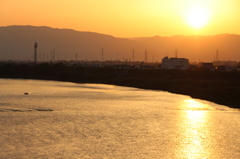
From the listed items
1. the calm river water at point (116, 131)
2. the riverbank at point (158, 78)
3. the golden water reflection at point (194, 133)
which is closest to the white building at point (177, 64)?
the riverbank at point (158, 78)

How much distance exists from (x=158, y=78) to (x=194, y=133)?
7890 cm

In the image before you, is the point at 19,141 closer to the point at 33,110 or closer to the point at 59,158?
the point at 59,158

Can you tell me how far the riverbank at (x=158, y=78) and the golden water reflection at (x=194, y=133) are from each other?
12786mm

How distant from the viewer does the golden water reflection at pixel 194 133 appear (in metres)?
32.2

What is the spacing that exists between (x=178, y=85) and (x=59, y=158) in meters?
70.3

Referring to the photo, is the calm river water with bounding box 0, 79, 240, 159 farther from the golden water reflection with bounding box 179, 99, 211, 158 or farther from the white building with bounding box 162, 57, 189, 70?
the white building with bounding box 162, 57, 189, 70

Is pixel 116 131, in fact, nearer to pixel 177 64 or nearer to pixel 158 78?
pixel 158 78

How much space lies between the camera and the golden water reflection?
106 feet

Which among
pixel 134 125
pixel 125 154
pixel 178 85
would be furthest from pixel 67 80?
pixel 125 154

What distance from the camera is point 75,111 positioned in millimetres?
53719

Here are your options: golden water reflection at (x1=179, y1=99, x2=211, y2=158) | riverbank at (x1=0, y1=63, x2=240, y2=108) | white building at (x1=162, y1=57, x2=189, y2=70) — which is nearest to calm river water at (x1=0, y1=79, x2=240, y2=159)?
golden water reflection at (x1=179, y1=99, x2=211, y2=158)

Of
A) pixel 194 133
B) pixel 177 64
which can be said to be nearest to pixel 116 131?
pixel 194 133

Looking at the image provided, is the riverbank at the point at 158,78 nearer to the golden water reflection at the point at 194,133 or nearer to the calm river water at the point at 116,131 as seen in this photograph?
the golden water reflection at the point at 194,133

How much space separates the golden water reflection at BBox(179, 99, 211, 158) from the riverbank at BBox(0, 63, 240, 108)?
503 inches
